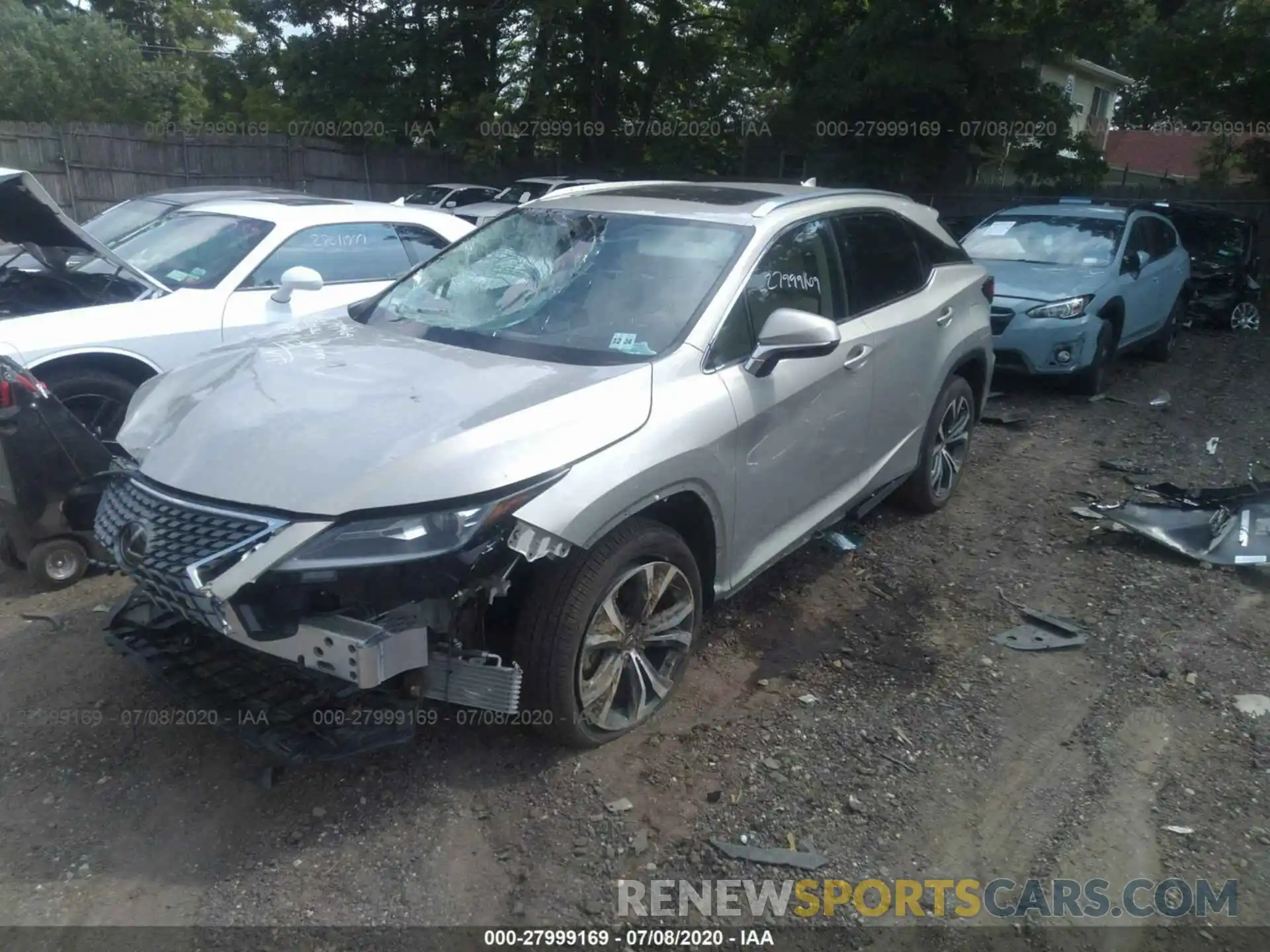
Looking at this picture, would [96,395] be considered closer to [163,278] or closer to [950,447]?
[163,278]

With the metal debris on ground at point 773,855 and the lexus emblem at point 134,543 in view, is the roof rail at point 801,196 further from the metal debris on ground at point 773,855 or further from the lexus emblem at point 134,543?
the lexus emblem at point 134,543

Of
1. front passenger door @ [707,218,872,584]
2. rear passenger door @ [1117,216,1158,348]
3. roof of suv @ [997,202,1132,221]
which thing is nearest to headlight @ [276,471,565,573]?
front passenger door @ [707,218,872,584]

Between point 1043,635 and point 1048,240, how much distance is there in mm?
6568

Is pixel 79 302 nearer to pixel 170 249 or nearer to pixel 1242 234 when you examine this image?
pixel 170 249

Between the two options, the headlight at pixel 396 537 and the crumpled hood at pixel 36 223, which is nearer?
the headlight at pixel 396 537

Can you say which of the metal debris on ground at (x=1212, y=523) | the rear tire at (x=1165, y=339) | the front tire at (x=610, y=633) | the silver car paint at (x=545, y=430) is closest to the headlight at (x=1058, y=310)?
the rear tire at (x=1165, y=339)

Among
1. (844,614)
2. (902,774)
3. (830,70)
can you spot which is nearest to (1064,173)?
(830,70)

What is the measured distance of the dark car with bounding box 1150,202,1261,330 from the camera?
13633 mm

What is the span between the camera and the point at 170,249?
21.5ft

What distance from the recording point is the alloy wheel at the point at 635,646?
11.5 ft

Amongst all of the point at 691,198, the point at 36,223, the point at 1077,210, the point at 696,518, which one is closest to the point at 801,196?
the point at 691,198

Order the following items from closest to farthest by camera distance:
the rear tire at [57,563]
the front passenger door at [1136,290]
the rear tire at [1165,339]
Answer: the rear tire at [57,563], the front passenger door at [1136,290], the rear tire at [1165,339]

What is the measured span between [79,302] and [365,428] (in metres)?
3.37

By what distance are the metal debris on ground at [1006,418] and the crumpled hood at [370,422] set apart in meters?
5.58
